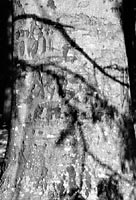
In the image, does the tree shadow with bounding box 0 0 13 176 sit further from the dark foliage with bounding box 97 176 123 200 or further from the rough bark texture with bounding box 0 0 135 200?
the dark foliage with bounding box 97 176 123 200

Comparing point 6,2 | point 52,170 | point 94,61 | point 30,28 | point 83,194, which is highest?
point 6,2

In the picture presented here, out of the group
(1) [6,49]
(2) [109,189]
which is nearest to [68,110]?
(2) [109,189]

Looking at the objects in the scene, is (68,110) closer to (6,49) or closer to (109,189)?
(109,189)

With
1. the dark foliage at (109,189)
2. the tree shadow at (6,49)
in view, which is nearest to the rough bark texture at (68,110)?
the dark foliage at (109,189)

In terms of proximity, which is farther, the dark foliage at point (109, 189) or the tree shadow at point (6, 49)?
the tree shadow at point (6, 49)

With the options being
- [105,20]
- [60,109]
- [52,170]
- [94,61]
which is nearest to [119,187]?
[52,170]

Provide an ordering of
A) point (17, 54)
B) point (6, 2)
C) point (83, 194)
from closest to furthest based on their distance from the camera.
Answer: point (83, 194) < point (17, 54) < point (6, 2)

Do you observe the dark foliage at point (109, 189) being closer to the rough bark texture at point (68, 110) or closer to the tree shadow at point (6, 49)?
the rough bark texture at point (68, 110)

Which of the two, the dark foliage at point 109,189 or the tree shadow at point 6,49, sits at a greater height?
the tree shadow at point 6,49

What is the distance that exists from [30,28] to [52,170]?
968 mm

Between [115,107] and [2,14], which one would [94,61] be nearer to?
[115,107]

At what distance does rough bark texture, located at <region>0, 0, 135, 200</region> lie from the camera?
7.71ft

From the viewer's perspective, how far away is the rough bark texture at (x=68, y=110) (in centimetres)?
235

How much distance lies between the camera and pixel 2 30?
12.0 m
